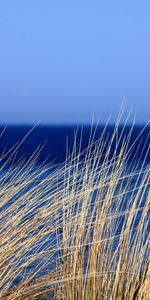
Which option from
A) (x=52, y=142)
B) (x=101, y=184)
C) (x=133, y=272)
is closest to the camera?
A: (x=133, y=272)

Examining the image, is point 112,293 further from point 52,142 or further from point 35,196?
point 52,142

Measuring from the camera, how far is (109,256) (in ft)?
6.28

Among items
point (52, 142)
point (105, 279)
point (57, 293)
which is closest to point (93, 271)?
point (105, 279)

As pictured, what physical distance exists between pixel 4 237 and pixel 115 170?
0.45 meters

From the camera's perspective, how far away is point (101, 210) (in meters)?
1.94

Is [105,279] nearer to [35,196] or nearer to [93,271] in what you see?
[93,271]

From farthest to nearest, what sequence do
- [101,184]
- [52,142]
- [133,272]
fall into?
[52,142]
[101,184]
[133,272]

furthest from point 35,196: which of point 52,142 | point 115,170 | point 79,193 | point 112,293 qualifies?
point 52,142

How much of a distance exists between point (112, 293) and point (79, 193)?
0.37 metres

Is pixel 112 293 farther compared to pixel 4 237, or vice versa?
pixel 4 237

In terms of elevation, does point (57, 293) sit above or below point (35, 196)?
below

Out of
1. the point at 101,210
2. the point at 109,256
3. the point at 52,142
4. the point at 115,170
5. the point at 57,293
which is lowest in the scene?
the point at 57,293

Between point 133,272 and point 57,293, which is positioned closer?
point 133,272

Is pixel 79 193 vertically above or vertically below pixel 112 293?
above
